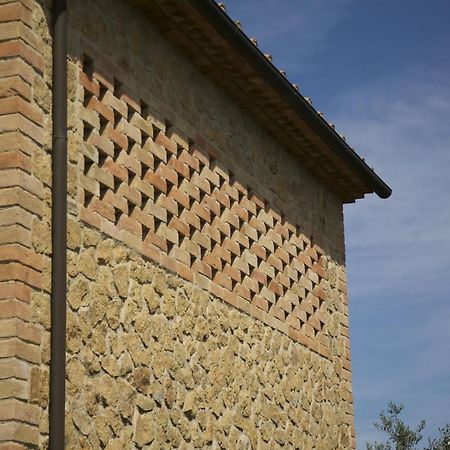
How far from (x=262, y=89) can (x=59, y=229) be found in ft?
12.4

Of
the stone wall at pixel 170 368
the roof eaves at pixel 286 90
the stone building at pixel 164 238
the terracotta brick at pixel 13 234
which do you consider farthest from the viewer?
the roof eaves at pixel 286 90

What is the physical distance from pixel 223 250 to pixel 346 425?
3150 millimetres

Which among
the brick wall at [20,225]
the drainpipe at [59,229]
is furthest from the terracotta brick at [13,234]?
the drainpipe at [59,229]

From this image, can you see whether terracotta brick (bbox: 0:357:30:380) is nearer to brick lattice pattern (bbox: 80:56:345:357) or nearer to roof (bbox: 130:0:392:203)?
brick lattice pattern (bbox: 80:56:345:357)

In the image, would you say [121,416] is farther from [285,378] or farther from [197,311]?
[285,378]

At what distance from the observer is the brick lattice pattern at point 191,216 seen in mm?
8398

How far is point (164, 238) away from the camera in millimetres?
9125

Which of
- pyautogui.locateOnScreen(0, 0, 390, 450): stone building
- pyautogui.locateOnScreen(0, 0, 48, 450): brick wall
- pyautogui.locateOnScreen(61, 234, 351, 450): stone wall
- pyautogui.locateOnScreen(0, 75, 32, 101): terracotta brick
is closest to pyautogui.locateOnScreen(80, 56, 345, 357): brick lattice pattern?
pyautogui.locateOnScreen(0, 0, 390, 450): stone building

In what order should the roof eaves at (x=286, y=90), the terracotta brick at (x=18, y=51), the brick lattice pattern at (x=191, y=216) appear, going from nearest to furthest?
the terracotta brick at (x=18, y=51) < the brick lattice pattern at (x=191, y=216) < the roof eaves at (x=286, y=90)

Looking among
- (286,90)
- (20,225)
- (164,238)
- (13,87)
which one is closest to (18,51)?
(13,87)

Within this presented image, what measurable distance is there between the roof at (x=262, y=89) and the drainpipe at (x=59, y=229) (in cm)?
145

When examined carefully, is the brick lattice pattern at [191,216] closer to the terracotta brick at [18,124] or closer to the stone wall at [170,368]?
the stone wall at [170,368]

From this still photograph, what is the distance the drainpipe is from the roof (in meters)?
1.45

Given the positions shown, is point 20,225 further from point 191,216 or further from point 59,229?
point 191,216
